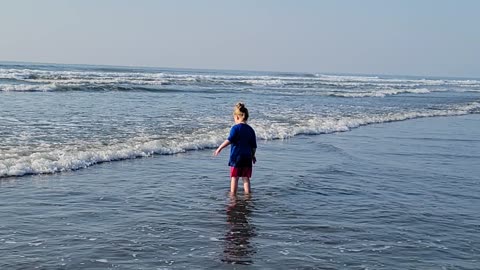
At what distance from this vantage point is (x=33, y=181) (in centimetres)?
864

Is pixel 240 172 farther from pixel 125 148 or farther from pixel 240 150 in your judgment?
pixel 125 148

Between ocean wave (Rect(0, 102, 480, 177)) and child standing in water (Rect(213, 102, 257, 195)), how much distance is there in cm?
299

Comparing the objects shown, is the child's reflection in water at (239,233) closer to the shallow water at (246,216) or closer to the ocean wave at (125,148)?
the shallow water at (246,216)

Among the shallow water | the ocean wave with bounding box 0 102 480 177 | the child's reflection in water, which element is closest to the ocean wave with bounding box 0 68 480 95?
the ocean wave with bounding box 0 102 480 177

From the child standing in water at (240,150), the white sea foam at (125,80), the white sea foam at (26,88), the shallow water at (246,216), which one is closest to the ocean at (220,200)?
the shallow water at (246,216)

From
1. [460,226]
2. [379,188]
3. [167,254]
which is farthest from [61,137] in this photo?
[460,226]

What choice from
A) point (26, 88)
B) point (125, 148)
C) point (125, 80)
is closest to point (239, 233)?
point (125, 148)

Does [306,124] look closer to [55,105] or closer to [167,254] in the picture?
[55,105]

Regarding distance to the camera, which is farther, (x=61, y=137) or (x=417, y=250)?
(x=61, y=137)

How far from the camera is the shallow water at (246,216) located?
5469 mm

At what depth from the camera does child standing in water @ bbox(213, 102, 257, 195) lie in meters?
8.37

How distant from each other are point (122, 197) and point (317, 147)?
7161 mm

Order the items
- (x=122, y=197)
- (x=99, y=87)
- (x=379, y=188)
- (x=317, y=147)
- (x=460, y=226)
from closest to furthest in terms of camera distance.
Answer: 1. (x=460, y=226)
2. (x=122, y=197)
3. (x=379, y=188)
4. (x=317, y=147)
5. (x=99, y=87)

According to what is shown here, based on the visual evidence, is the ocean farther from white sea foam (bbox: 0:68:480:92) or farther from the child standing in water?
white sea foam (bbox: 0:68:480:92)
